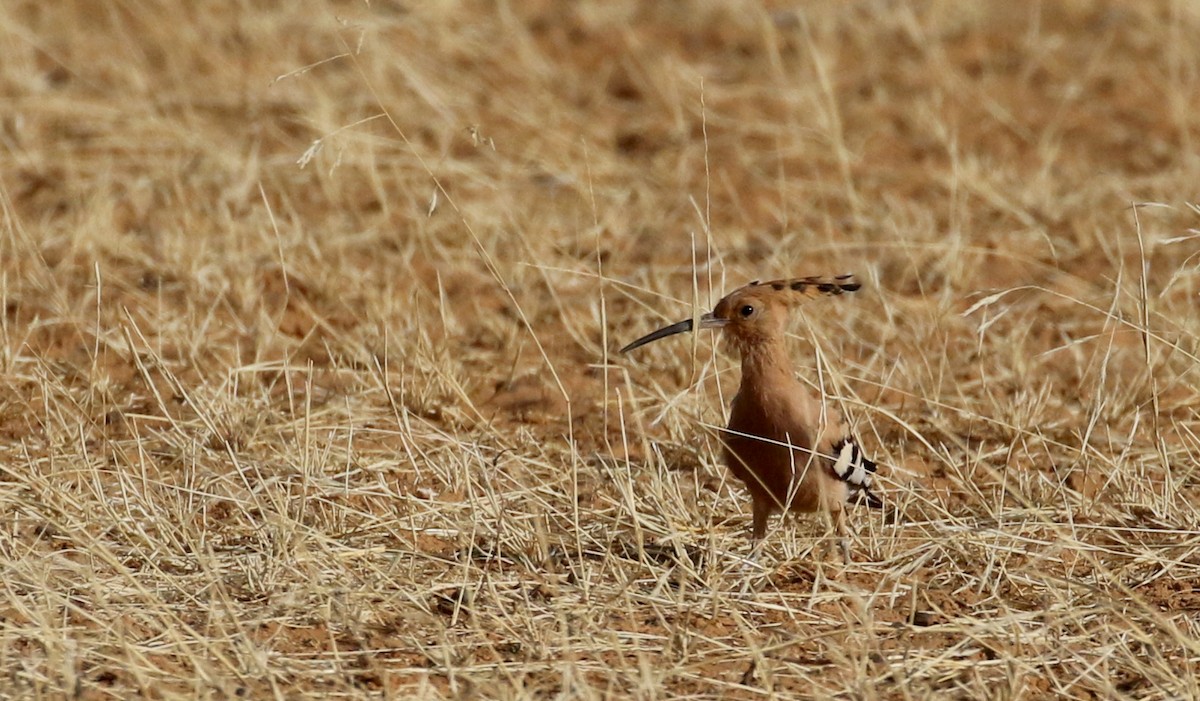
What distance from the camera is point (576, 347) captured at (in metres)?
5.71

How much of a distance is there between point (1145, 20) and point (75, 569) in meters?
7.04

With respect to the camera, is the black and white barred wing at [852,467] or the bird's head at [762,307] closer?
the black and white barred wing at [852,467]

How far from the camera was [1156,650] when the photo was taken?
353 centimetres

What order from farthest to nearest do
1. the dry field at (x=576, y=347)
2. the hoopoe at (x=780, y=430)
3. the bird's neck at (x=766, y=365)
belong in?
the bird's neck at (x=766, y=365), the hoopoe at (x=780, y=430), the dry field at (x=576, y=347)

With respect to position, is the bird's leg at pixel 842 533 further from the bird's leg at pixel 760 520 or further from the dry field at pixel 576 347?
the bird's leg at pixel 760 520

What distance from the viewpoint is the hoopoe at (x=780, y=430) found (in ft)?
13.3

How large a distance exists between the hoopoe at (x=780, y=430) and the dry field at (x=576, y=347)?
0.12 m

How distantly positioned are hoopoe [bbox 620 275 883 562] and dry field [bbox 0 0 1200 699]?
0.12 m

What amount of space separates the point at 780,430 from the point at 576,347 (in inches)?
66.8

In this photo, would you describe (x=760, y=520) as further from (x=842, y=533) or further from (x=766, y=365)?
(x=766, y=365)

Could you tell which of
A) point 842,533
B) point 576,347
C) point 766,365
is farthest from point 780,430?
point 576,347

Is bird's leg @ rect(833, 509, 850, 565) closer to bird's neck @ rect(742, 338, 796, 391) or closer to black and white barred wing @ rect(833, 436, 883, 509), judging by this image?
black and white barred wing @ rect(833, 436, 883, 509)

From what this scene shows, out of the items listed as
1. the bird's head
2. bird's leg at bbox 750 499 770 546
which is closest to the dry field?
bird's leg at bbox 750 499 770 546

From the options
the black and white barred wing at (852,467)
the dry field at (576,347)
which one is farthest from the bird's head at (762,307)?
the black and white barred wing at (852,467)
